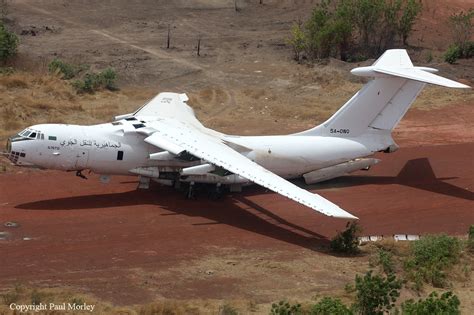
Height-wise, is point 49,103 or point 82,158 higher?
point 49,103

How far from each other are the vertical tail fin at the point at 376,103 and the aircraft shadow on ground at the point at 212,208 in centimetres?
433

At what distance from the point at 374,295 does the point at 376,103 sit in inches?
501

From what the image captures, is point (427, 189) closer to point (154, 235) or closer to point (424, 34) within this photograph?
point (154, 235)

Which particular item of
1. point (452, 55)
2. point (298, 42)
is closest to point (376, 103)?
point (298, 42)

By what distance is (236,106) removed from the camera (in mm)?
44344

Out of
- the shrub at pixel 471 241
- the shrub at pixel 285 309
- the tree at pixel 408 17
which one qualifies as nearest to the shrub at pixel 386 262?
the shrub at pixel 471 241

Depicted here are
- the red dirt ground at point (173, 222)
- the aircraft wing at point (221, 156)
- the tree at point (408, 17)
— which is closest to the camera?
the red dirt ground at point (173, 222)

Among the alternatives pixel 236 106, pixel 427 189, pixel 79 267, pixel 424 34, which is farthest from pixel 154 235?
pixel 424 34

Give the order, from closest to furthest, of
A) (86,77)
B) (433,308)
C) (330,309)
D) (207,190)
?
Result: (330,309)
(433,308)
(207,190)
(86,77)

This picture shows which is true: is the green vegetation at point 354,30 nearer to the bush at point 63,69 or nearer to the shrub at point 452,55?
the shrub at point 452,55

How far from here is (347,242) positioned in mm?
27047

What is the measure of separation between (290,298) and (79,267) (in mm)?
6291

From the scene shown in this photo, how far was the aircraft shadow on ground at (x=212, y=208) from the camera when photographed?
94.1 feet

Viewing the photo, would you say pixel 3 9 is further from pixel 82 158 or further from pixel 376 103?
pixel 376 103
